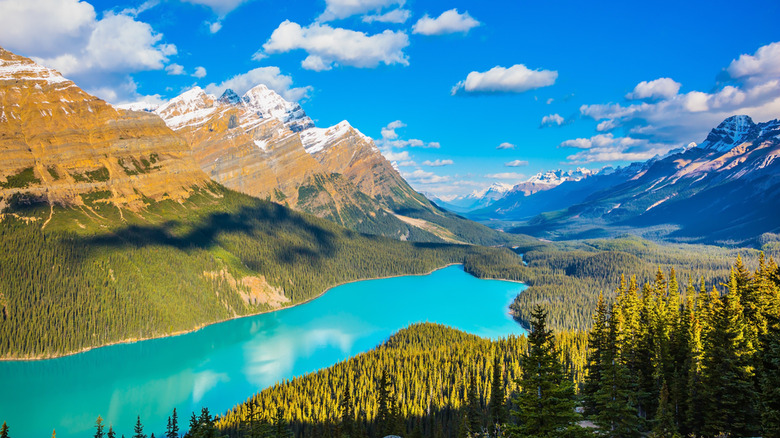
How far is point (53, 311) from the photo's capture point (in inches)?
4476

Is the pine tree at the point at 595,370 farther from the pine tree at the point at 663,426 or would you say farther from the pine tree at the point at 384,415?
the pine tree at the point at 384,415

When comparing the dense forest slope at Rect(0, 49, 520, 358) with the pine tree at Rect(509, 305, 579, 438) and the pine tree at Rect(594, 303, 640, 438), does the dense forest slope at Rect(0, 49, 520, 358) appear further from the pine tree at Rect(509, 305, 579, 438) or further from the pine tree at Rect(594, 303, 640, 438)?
the pine tree at Rect(509, 305, 579, 438)

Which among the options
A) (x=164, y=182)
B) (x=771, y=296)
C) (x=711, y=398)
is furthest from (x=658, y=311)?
(x=164, y=182)

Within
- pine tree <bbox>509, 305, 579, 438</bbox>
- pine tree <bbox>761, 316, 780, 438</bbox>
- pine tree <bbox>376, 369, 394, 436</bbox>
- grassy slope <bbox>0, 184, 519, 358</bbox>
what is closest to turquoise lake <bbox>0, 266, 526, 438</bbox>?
grassy slope <bbox>0, 184, 519, 358</bbox>

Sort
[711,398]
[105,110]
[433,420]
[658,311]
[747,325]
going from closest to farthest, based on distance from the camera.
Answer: [711,398] → [747,325] → [658,311] → [433,420] → [105,110]

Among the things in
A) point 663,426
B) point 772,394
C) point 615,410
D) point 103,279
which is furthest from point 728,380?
point 103,279

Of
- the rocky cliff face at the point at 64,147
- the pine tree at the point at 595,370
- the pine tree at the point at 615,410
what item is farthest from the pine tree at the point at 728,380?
the rocky cliff face at the point at 64,147

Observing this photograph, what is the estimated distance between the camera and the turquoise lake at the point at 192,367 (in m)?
81.4

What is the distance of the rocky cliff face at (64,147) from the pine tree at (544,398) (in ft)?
556

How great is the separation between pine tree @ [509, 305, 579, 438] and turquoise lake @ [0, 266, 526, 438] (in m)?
74.9

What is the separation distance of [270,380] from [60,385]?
42.1 meters

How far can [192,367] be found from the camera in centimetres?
10525

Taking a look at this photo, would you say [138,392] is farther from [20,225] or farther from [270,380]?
[20,225]

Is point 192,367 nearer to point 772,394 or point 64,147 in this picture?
point 772,394
